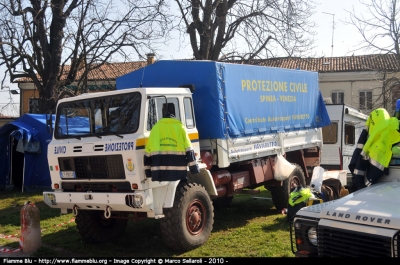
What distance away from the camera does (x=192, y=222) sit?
22.5ft

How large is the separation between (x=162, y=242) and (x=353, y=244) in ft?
14.5

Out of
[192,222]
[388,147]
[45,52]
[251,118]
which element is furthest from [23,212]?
[45,52]

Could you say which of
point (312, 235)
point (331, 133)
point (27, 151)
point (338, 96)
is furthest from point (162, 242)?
point (338, 96)

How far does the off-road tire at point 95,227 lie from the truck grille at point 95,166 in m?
0.95

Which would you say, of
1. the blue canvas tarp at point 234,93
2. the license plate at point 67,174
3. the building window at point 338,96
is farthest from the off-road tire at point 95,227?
the building window at point 338,96

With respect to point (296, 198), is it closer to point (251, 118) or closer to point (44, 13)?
point (251, 118)

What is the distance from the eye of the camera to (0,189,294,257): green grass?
6777 millimetres

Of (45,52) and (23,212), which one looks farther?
(45,52)

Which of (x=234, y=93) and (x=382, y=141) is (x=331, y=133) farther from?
(x=382, y=141)

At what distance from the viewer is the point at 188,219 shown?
6.79 m

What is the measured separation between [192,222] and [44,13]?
1205 centimetres

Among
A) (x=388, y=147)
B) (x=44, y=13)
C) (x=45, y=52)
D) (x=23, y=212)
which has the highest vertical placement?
(x=44, y=13)

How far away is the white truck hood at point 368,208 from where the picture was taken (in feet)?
11.8

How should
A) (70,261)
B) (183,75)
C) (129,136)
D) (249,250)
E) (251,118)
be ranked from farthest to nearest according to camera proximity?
1. (251,118)
2. (183,75)
3. (249,250)
4. (129,136)
5. (70,261)
